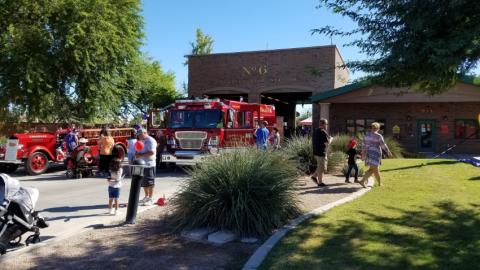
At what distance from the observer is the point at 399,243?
260 inches

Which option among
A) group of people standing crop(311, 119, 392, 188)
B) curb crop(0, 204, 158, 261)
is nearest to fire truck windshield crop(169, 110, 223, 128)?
group of people standing crop(311, 119, 392, 188)

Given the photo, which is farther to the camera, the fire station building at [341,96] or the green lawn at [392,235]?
the fire station building at [341,96]

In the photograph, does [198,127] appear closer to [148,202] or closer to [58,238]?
[148,202]

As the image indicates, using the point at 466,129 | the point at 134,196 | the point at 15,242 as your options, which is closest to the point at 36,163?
the point at 134,196

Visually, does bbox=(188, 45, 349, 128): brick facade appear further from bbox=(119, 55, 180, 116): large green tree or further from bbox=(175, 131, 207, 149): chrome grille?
bbox=(175, 131, 207, 149): chrome grille

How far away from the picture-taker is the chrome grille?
54.7 feet

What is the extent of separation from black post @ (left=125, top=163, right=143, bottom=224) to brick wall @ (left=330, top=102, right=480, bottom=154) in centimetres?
2359

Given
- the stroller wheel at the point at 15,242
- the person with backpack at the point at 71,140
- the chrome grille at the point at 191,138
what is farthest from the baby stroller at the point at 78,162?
the stroller wheel at the point at 15,242

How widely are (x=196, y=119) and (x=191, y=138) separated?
2.44 ft

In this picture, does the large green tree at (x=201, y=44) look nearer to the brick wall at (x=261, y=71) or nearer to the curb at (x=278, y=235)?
the brick wall at (x=261, y=71)

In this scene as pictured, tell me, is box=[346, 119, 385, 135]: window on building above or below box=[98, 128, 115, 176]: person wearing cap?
above

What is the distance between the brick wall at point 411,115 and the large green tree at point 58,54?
1368 centimetres

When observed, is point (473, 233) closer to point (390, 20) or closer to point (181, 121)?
→ point (390, 20)

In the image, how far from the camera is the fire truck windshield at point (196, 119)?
1677cm
